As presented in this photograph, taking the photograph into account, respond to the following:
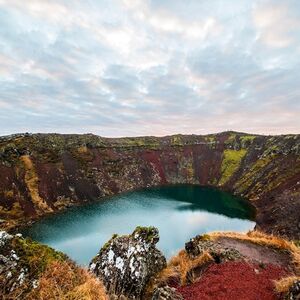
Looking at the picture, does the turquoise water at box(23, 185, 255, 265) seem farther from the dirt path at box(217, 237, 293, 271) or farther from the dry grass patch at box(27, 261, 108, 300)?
the dry grass patch at box(27, 261, 108, 300)

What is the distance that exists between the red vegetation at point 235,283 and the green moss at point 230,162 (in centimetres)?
12034

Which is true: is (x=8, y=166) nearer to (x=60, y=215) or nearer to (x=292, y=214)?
(x=60, y=215)

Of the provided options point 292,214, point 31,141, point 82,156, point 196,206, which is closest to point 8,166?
point 31,141

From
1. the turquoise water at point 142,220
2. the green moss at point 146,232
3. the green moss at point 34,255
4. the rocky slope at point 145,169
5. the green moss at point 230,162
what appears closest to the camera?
the green moss at point 34,255

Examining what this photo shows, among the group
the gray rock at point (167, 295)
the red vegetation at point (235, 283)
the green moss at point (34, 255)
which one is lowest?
the gray rock at point (167, 295)

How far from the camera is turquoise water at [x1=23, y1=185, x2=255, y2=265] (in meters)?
54.4

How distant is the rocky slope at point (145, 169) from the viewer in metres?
79.8

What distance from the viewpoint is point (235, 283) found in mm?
11125

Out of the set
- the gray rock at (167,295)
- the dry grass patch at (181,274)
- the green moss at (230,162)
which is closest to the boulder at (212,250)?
the dry grass patch at (181,274)

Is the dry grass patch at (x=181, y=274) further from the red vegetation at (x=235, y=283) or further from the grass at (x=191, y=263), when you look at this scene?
the red vegetation at (x=235, y=283)

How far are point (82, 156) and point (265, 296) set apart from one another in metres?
116

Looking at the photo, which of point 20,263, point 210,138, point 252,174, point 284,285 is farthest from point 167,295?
point 210,138

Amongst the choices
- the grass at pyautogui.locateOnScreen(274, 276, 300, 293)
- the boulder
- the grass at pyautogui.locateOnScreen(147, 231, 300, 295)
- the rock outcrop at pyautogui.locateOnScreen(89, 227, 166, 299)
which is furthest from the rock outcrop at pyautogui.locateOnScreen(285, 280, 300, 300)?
the rock outcrop at pyautogui.locateOnScreen(89, 227, 166, 299)

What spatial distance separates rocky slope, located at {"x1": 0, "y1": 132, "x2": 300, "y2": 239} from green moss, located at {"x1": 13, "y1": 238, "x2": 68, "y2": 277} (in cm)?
5044
